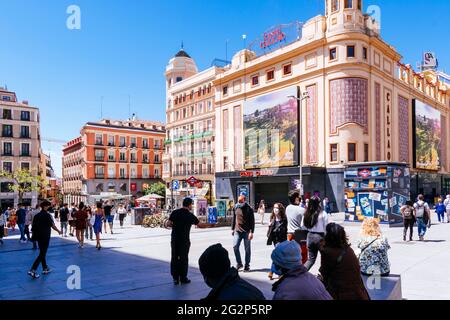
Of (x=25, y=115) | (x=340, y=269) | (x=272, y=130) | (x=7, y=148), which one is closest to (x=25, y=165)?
(x=7, y=148)

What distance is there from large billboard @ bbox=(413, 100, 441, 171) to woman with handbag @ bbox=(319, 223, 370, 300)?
43.6 meters

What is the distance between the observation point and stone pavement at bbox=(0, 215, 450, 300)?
7098 millimetres

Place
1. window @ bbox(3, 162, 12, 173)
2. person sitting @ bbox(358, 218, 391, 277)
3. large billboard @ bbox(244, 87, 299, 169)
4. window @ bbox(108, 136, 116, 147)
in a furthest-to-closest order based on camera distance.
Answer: window @ bbox(108, 136, 116, 147) → window @ bbox(3, 162, 12, 173) → large billboard @ bbox(244, 87, 299, 169) → person sitting @ bbox(358, 218, 391, 277)

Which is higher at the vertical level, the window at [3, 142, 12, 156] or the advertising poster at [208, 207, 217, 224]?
the window at [3, 142, 12, 156]

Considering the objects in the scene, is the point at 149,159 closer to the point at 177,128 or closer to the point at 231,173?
the point at 177,128

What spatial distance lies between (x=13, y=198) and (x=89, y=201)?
35.8 feet

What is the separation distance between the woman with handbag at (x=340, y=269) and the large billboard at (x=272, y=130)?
31.8 m

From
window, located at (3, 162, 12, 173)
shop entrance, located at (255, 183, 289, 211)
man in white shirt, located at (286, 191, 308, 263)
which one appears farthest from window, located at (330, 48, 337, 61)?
window, located at (3, 162, 12, 173)

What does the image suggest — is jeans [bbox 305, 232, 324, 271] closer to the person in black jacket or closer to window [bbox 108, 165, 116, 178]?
the person in black jacket


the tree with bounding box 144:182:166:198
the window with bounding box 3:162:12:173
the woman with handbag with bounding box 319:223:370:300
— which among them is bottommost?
the tree with bounding box 144:182:166:198

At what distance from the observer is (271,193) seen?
136 feet

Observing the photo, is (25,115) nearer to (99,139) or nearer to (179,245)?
(99,139)

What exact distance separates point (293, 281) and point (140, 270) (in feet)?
22.4
